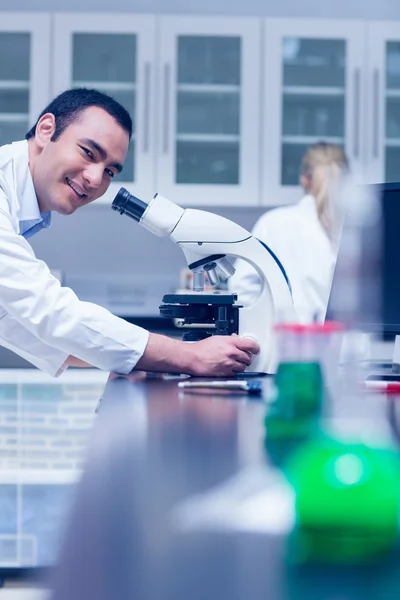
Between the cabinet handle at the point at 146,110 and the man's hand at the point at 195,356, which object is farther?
the cabinet handle at the point at 146,110

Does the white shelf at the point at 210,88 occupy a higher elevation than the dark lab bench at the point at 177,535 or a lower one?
higher

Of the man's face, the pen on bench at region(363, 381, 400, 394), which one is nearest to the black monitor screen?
the pen on bench at region(363, 381, 400, 394)

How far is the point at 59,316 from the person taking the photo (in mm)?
1425

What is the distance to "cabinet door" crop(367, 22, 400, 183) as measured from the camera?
11.1ft

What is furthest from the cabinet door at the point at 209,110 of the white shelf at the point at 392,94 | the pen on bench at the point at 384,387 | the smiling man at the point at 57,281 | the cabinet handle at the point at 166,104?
the pen on bench at the point at 384,387

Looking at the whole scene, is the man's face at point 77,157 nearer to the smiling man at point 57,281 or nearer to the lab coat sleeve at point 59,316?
the smiling man at point 57,281

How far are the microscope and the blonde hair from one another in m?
1.33

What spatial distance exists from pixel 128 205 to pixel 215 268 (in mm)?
231

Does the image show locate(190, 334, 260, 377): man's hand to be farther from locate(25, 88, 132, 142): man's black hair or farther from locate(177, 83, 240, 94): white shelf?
locate(177, 83, 240, 94): white shelf

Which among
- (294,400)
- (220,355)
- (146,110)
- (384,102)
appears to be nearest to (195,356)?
(220,355)

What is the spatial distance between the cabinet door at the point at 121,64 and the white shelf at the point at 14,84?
0.13 m

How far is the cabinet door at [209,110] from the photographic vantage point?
335 cm

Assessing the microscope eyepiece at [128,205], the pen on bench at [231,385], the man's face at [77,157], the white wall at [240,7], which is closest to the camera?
the pen on bench at [231,385]

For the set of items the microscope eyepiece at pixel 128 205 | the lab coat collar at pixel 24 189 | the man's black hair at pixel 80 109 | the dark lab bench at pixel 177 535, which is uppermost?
the man's black hair at pixel 80 109
